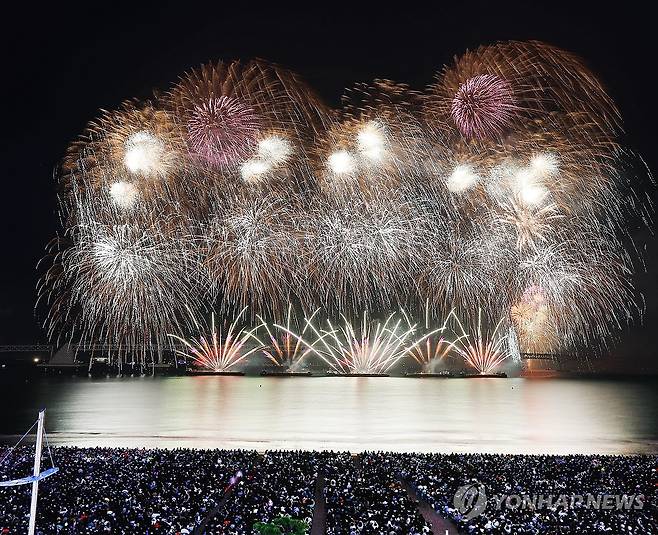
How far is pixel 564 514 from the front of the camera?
15.8 m

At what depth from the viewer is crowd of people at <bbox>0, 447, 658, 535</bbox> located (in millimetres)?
15242

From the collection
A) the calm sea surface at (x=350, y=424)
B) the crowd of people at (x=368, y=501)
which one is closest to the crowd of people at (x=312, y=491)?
the crowd of people at (x=368, y=501)

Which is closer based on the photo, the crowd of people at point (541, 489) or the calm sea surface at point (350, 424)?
the crowd of people at point (541, 489)

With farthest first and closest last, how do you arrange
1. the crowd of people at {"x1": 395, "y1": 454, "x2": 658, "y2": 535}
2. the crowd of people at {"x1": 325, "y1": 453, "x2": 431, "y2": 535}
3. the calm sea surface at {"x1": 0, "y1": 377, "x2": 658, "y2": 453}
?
the calm sea surface at {"x1": 0, "y1": 377, "x2": 658, "y2": 453}
the crowd of people at {"x1": 395, "y1": 454, "x2": 658, "y2": 535}
the crowd of people at {"x1": 325, "y1": 453, "x2": 431, "y2": 535}

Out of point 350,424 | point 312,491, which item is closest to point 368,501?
point 312,491

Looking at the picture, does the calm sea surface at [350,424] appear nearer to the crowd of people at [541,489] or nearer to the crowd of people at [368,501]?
the crowd of people at [541,489]

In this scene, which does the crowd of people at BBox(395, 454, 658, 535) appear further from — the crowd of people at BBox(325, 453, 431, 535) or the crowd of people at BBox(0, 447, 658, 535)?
the crowd of people at BBox(325, 453, 431, 535)

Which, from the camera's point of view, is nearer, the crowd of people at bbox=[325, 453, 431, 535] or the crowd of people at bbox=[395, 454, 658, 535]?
the crowd of people at bbox=[325, 453, 431, 535]

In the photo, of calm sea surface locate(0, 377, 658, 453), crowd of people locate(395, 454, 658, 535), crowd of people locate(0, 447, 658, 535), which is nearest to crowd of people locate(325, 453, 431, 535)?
crowd of people locate(0, 447, 658, 535)

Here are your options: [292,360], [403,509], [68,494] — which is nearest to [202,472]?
[68,494]

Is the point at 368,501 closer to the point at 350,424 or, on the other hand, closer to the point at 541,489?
the point at 541,489

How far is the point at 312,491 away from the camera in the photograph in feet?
59.8

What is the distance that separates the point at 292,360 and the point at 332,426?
119m

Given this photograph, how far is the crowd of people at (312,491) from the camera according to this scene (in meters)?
15.2
